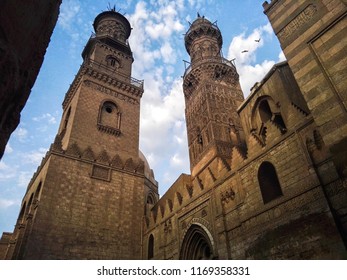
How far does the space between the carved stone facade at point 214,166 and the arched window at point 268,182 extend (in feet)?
0.12

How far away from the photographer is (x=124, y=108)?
64.1 feet

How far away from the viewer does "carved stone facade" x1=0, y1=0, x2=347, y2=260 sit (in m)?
6.83

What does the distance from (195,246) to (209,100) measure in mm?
11763

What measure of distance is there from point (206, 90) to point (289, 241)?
51.0ft

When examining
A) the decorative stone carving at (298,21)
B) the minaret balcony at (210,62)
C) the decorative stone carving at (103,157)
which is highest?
the minaret balcony at (210,62)

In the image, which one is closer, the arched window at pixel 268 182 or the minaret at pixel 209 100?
the arched window at pixel 268 182

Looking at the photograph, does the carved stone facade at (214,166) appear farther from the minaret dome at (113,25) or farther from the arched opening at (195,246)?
the minaret dome at (113,25)

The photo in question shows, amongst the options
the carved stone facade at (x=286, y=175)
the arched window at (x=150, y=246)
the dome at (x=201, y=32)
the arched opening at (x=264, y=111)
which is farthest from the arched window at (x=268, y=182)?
the dome at (x=201, y=32)

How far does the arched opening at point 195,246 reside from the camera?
38.8 feet

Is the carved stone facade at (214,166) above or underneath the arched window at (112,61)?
underneath

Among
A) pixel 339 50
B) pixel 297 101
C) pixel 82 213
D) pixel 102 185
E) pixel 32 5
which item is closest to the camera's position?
pixel 32 5

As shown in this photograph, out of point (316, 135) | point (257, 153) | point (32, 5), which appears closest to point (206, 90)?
point (257, 153)

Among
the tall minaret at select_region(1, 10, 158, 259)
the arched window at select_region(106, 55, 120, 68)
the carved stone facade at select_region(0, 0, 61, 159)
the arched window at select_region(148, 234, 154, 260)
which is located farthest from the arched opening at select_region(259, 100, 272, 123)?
the arched window at select_region(106, 55, 120, 68)

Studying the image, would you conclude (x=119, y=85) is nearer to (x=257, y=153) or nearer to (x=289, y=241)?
(x=257, y=153)
